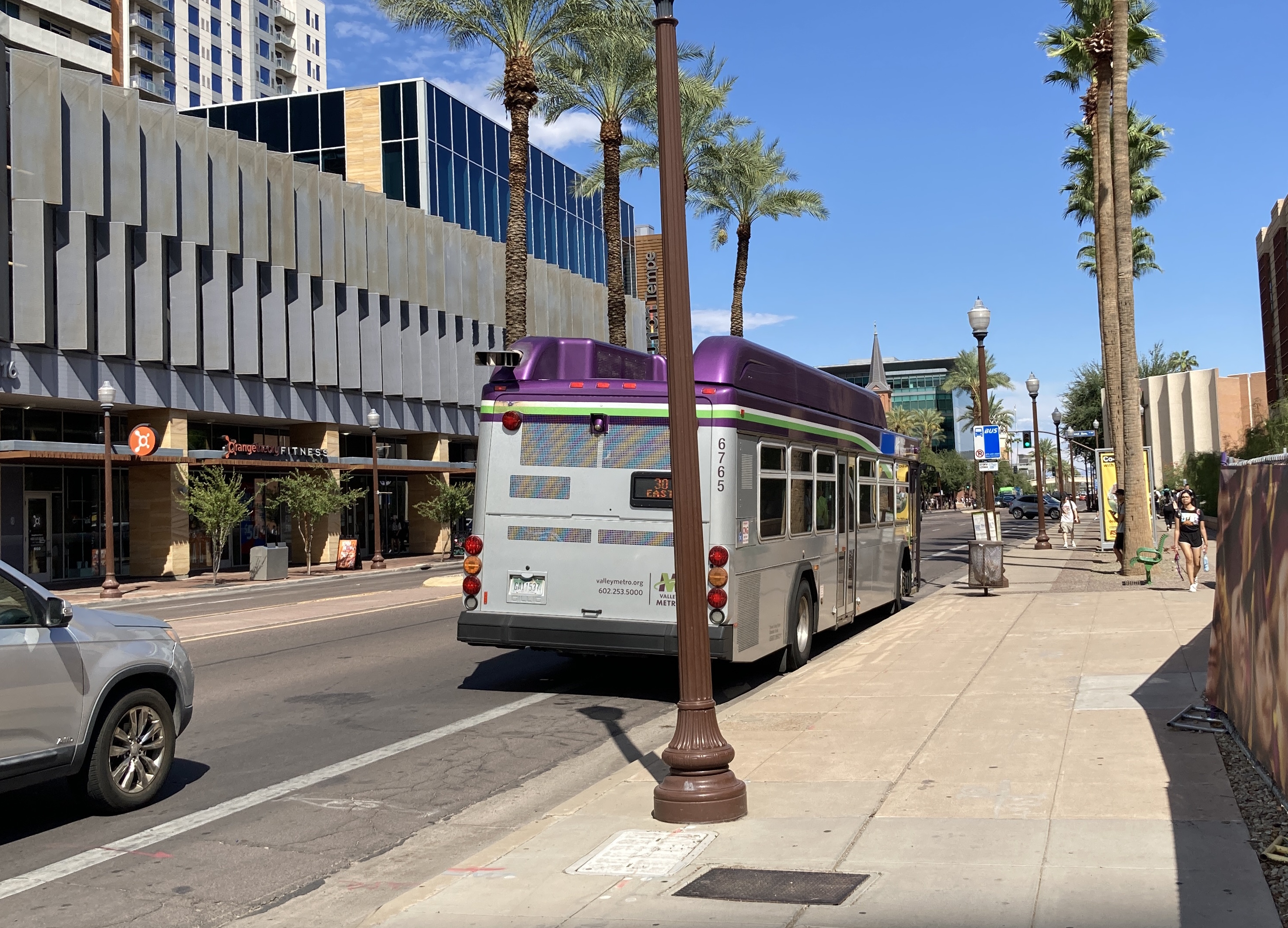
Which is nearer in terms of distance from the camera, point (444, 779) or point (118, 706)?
point (118, 706)

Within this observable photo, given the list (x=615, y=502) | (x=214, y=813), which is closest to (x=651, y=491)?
(x=615, y=502)

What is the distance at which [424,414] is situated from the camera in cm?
4941

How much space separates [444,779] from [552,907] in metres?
3.22

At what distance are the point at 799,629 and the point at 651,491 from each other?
3171 mm

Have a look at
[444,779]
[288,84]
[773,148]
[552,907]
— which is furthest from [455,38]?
[288,84]

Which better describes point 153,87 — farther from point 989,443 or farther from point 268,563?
point 989,443

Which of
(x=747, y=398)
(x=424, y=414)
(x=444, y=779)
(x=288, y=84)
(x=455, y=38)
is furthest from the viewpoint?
(x=288, y=84)

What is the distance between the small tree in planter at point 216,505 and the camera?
3331 cm

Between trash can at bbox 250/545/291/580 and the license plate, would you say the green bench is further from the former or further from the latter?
trash can at bbox 250/545/291/580

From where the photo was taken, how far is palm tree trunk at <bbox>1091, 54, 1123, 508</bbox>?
29.4 metres

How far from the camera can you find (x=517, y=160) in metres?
26.9

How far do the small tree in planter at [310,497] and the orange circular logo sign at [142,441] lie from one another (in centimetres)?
549

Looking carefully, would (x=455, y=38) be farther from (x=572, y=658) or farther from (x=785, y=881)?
(x=785, y=881)

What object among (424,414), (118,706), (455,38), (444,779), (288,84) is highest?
(288,84)
